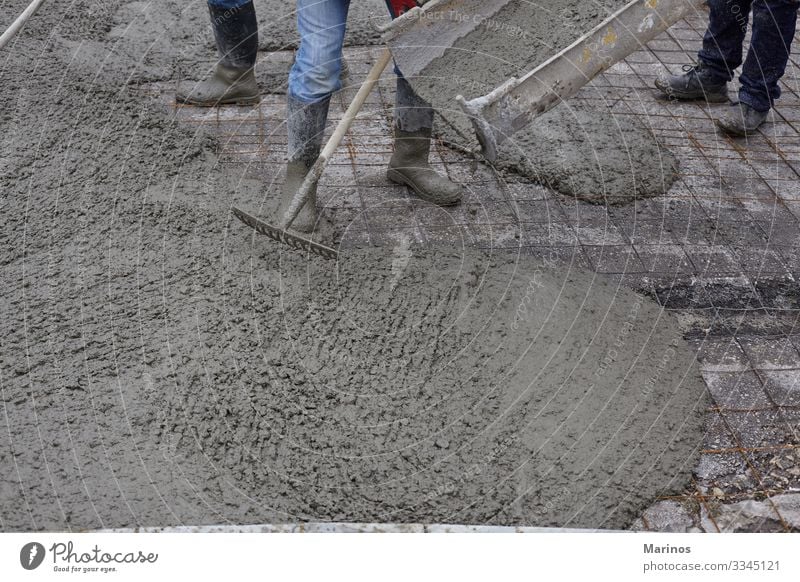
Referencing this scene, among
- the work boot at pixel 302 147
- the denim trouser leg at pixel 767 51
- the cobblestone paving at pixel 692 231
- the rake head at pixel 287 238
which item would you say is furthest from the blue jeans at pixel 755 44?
the rake head at pixel 287 238

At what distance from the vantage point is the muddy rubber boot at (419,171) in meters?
3.48

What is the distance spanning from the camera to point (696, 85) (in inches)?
169

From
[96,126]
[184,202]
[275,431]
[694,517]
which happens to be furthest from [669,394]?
[96,126]

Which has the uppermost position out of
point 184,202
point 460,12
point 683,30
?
point 460,12

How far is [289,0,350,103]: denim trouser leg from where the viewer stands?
9.45 ft

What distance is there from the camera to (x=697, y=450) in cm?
249

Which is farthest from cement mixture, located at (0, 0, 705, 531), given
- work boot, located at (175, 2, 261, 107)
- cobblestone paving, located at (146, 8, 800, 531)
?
work boot, located at (175, 2, 261, 107)

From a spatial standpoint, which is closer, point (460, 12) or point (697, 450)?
point (697, 450)

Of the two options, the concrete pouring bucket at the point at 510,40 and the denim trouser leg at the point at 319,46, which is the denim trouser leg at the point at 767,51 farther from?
the denim trouser leg at the point at 319,46

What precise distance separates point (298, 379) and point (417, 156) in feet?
4.49

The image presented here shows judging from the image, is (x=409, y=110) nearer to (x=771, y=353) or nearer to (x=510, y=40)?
(x=510, y=40)

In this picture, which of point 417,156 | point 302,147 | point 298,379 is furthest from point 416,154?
point 298,379

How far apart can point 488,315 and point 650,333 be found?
559 mm

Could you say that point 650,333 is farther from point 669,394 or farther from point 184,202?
point 184,202
